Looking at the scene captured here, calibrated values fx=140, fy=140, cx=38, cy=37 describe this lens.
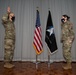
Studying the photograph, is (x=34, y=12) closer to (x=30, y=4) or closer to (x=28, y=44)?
(x=30, y=4)

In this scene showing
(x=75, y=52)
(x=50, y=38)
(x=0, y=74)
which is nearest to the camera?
(x=0, y=74)

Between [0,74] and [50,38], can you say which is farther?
[50,38]

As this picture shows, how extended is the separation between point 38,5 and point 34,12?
297mm

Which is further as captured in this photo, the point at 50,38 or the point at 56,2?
the point at 56,2

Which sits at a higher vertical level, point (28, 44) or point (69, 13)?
point (69, 13)

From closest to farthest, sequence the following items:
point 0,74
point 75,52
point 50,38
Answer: point 0,74
point 50,38
point 75,52

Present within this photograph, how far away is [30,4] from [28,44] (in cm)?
148

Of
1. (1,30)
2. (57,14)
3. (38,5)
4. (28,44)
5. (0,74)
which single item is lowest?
(0,74)

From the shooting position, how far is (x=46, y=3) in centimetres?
515

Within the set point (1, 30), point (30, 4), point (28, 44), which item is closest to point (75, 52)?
point (28, 44)

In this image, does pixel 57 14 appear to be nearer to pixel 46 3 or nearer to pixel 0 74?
pixel 46 3

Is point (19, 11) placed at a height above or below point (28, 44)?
above

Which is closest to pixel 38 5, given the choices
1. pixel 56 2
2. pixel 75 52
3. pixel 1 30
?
pixel 56 2

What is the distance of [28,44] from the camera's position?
509cm
